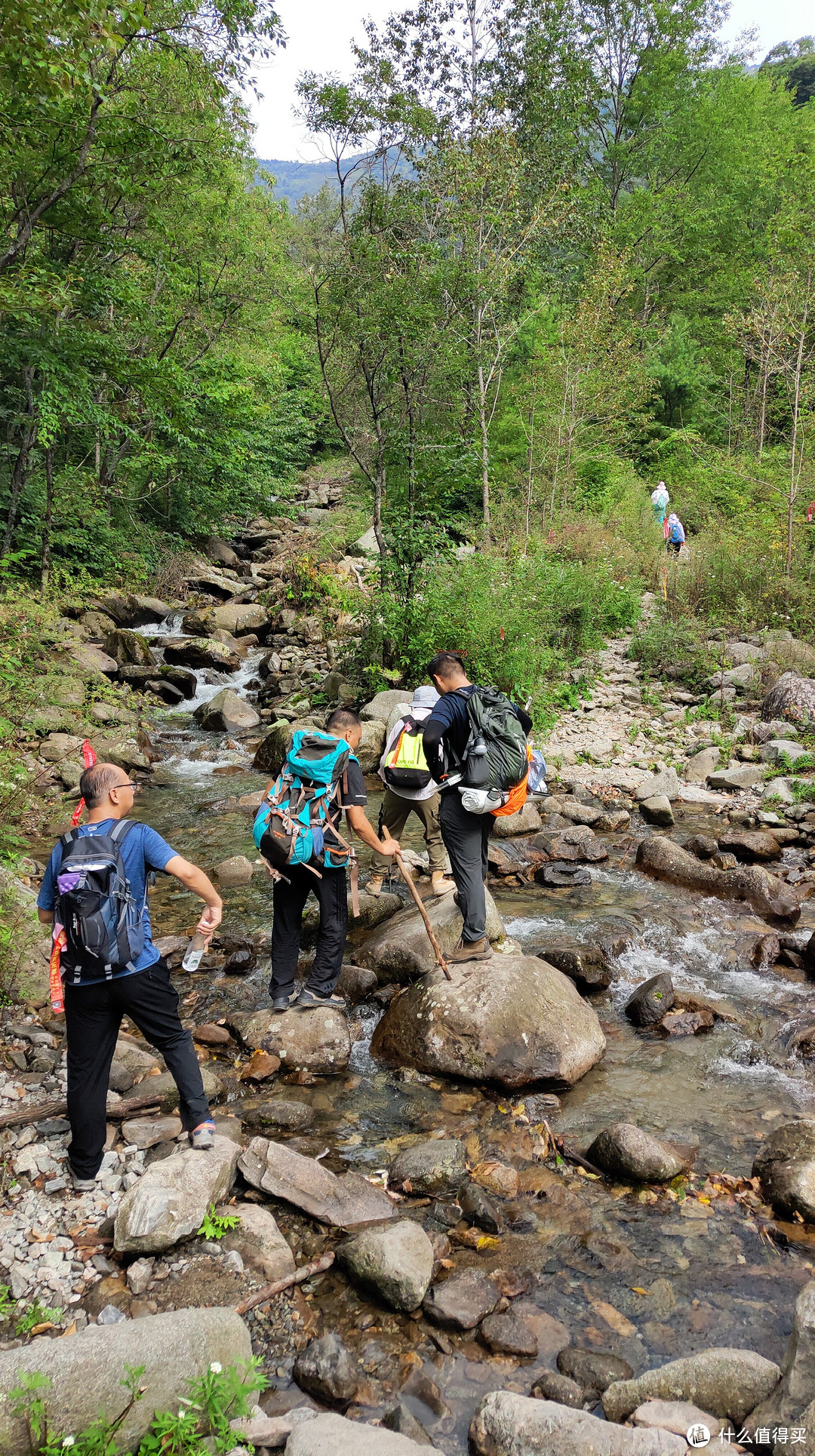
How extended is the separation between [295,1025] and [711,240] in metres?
35.9

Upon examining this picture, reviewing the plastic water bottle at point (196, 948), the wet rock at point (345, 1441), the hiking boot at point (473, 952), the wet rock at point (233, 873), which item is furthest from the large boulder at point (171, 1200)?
the wet rock at point (233, 873)

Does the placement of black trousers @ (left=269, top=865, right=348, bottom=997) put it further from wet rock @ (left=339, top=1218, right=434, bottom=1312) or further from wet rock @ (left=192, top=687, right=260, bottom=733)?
wet rock @ (left=192, top=687, right=260, bottom=733)

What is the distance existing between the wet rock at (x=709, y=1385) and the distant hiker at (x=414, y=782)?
3.84 meters

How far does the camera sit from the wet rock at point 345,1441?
2.62m

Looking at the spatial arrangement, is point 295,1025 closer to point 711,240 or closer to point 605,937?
point 605,937

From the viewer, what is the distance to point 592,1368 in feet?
10.8

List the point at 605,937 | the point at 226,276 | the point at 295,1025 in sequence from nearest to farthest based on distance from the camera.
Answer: the point at 295,1025
the point at 605,937
the point at 226,276

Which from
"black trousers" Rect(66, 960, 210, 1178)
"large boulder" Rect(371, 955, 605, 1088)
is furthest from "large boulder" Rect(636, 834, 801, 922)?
"black trousers" Rect(66, 960, 210, 1178)

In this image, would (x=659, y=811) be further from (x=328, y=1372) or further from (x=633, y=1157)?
(x=328, y=1372)

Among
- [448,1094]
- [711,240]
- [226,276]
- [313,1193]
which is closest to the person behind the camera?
[313,1193]

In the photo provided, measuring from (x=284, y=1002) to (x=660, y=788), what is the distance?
7373mm

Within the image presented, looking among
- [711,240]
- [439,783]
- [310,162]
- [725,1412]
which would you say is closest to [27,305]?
[310,162]

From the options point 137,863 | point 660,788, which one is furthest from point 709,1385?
point 660,788

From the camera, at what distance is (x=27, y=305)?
33.0ft
